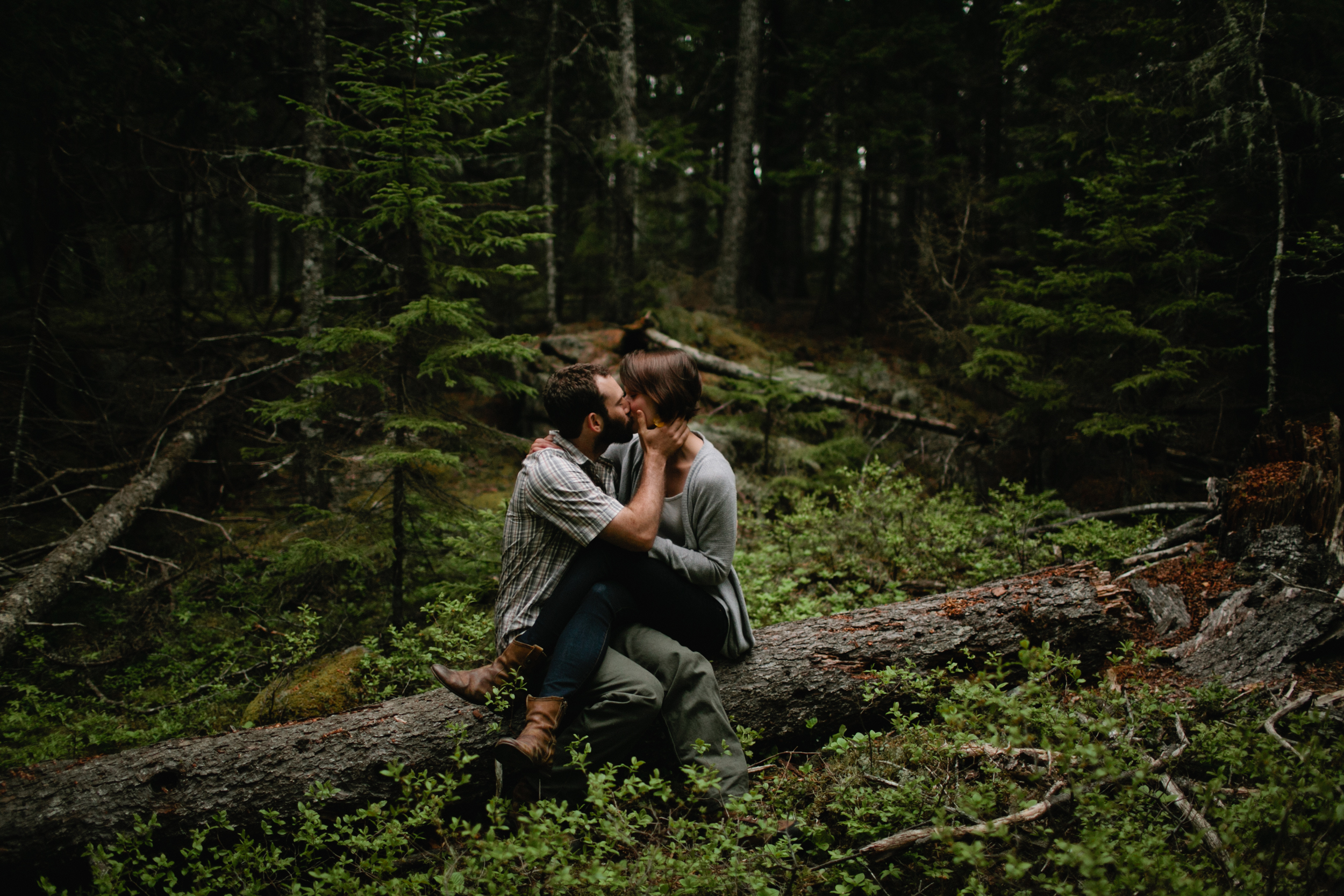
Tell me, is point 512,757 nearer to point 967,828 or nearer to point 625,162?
point 967,828

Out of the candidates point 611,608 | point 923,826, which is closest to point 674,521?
point 611,608

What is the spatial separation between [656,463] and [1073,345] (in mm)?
7260

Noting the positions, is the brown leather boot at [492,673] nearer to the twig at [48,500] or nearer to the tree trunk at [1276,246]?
the twig at [48,500]

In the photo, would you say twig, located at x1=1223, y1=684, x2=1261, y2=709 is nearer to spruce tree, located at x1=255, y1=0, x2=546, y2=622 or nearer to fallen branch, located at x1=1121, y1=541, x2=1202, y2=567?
fallen branch, located at x1=1121, y1=541, x2=1202, y2=567

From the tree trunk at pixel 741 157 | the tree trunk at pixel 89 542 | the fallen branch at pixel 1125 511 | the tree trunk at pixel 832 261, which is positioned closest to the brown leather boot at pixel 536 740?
the tree trunk at pixel 89 542

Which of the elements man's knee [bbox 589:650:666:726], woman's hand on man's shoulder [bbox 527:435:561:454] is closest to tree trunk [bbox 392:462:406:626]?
woman's hand on man's shoulder [bbox 527:435:561:454]

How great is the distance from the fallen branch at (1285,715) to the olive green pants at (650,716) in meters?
2.15

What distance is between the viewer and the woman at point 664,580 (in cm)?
314

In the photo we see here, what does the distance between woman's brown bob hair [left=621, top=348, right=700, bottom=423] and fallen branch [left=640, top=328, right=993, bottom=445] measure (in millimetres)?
5009

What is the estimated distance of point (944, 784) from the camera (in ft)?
9.14

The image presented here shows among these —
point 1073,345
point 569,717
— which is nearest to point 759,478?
point 1073,345

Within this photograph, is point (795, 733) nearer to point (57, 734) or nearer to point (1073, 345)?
point (57, 734)

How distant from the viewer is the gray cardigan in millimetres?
3340

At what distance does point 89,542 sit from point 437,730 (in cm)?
484
